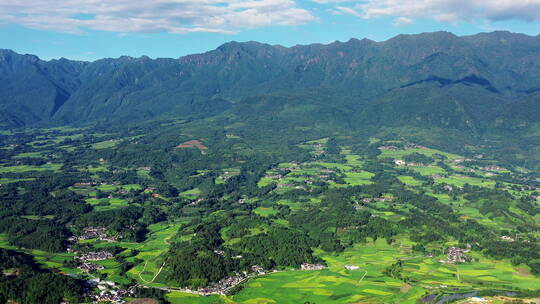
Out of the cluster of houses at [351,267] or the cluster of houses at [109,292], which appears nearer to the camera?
the cluster of houses at [109,292]

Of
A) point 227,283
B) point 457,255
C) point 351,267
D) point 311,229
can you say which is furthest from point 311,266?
point 457,255

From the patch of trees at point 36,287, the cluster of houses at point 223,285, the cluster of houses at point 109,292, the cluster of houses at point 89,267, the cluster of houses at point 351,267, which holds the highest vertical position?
the patch of trees at point 36,287

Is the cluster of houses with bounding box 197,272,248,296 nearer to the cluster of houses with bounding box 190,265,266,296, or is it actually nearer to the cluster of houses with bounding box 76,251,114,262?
the cluster of houses with bounding box 190,265,266,296

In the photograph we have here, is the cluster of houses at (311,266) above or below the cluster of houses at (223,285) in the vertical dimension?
above

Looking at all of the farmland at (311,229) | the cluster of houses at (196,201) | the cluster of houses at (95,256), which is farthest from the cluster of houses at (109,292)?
the cluster of houses at (196,201)

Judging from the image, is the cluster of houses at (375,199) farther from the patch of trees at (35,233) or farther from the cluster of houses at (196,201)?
the patch of trees at (35,233)

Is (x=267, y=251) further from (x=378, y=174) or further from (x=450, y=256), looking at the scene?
(x=378, y=174)

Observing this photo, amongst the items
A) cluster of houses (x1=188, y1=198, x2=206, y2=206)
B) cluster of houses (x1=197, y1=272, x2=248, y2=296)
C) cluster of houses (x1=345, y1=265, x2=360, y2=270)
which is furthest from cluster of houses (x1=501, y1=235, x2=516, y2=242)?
cluster of houses (x1=188, y1=198, x2=206, y2=206)

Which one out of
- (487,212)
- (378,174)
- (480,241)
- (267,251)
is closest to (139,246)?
(267,251)
